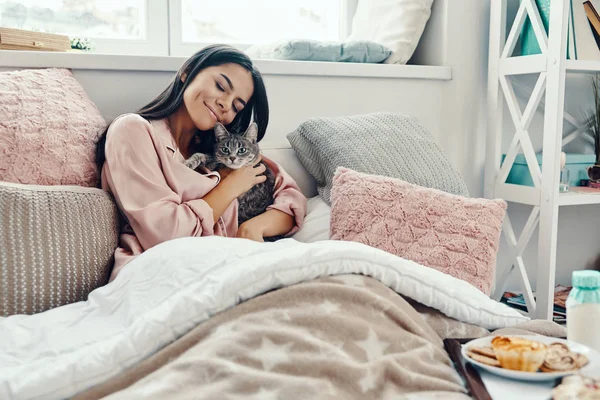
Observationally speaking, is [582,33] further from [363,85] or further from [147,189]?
[147,189]

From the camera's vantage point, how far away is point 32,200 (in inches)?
45.6

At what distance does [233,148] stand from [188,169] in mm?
149

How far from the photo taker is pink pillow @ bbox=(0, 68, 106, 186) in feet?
4.13

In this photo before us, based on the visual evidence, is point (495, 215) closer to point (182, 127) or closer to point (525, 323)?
point (525, 323)

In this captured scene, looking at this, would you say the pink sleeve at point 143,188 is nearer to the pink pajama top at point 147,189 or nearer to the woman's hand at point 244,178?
the pink pajama top at point 147,189

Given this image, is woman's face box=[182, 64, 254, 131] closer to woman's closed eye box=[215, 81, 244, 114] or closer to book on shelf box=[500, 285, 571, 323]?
woman's closed eye box=[215, 81, 244, 114]

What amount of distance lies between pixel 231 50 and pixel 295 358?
98 cm

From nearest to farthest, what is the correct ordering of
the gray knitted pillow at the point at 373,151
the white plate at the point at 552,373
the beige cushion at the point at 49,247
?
1. the white plate at the point at 552,373
2. the beige cushion at the point at 49,247
3. the gray knitted pillow at the point at 373,151

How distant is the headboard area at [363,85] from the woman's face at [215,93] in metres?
0.22

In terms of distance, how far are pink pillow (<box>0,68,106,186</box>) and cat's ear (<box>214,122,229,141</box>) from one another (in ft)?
0.93

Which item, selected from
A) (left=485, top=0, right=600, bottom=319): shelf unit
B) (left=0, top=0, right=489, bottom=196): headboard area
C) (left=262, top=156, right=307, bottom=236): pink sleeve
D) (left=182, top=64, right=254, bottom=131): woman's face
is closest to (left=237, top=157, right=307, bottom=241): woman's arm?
(left=262, top=156, right=307, bottom=236): pink sleeve

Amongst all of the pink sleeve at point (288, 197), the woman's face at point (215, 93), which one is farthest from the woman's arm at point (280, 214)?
the woman's face at point (215, 93)

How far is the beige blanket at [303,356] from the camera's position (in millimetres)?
728

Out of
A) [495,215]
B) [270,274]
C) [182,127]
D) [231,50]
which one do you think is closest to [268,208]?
[182,127]
